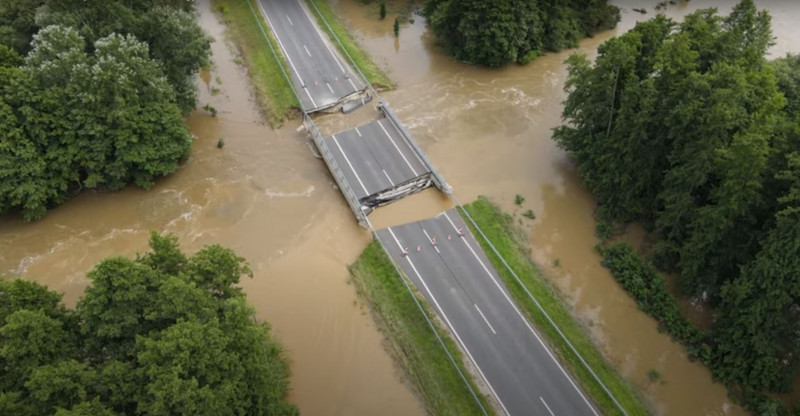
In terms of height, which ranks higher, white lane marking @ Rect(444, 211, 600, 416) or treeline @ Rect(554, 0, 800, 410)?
treeline @ Rect(554, 0, 800, 410)

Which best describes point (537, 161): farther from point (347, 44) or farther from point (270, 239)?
point (347, 44)

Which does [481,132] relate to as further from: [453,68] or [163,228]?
[163,228]

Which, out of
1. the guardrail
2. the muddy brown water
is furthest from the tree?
the guardrail

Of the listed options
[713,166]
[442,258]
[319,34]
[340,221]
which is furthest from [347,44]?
[713,166]

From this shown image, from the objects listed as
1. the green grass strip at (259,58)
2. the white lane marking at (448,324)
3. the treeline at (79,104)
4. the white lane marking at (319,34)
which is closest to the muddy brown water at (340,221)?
the green grass strip at (259,58)

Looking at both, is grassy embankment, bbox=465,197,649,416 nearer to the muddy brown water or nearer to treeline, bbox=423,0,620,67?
the muddy brown water

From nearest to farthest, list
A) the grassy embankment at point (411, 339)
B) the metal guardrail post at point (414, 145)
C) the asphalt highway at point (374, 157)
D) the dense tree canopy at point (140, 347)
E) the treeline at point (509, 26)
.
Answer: the dense tree canopy at point (140, 347)
the grassy embankment at point (411, 339)
the metal guardrail post at point (414, 145)
the asphalt highway at point (374, 157)
the treeline at point (509, 26)

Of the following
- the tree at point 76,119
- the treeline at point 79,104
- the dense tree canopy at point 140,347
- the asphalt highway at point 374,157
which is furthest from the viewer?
the asphalt highway at point 374,157

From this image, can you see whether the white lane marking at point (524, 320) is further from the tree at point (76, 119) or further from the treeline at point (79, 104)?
the tree at point (76, 119)
